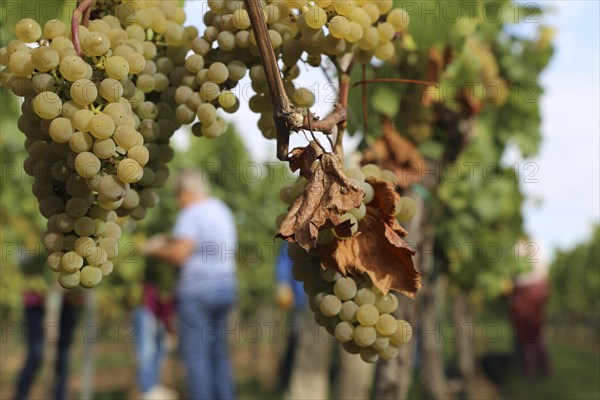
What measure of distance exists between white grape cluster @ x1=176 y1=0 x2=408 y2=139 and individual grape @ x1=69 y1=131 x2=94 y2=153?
0.18 meters

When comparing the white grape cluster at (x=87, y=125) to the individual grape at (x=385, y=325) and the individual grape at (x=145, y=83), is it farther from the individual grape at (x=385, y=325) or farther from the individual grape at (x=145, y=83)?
the individual grape at (x=385, y=325)

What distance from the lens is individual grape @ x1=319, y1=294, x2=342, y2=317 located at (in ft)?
3.15

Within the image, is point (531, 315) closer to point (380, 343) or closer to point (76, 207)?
point (380, 343)

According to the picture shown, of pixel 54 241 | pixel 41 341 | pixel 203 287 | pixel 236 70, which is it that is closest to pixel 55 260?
pixel 54 241

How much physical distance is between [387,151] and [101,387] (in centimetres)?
880

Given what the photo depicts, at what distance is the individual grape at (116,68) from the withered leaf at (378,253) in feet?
1.12

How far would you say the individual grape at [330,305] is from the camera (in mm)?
959

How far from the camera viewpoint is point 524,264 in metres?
6.59

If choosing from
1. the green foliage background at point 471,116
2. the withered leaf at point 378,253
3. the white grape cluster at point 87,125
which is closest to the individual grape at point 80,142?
the white grape cluster at point 87,125

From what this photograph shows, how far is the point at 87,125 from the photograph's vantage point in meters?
0.84

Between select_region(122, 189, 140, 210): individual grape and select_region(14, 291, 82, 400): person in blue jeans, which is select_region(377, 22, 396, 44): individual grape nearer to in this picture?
select_region(122, 189, 140, 210): individual grape

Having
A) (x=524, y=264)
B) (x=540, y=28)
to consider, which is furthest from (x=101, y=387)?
(x=540, y=28)

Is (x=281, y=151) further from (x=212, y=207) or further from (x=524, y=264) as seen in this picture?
(x=524, y=264)

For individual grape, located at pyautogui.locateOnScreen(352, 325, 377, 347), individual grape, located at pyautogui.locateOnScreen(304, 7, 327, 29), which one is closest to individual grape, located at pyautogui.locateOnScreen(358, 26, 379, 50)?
individual grape, located at pyautogui.locateOnScreen(304, 7, 327, 29)
